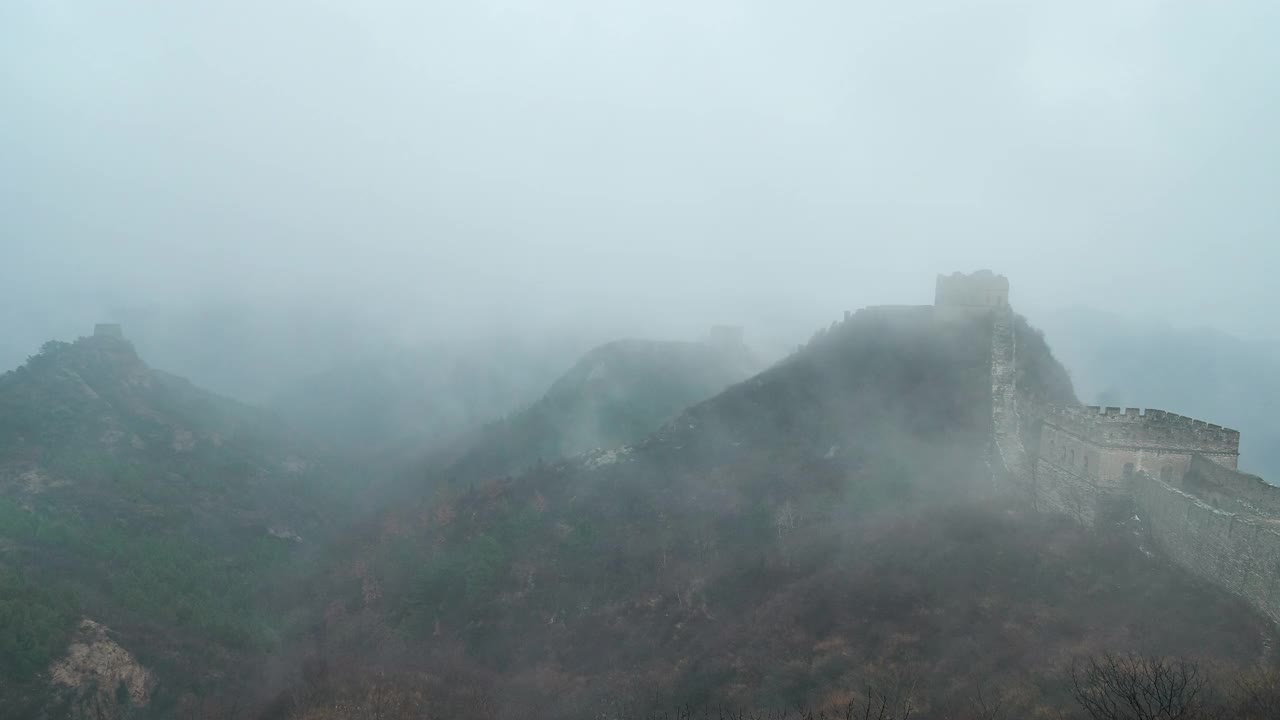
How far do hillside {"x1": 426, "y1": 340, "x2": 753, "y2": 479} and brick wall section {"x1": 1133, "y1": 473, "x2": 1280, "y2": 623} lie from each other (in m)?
51.6

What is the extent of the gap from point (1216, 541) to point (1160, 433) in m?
5.39

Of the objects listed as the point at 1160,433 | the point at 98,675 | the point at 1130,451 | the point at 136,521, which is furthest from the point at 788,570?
the point at 136,521

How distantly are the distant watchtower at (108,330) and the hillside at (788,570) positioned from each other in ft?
181

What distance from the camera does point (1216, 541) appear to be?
1991 cm

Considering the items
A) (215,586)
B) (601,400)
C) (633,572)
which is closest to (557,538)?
(633,572)

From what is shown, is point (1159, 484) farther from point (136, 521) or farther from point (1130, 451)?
point (136, 521)

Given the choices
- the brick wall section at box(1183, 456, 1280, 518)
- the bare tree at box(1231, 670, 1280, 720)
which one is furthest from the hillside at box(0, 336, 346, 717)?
the brick wall section at box(1183, 456, 1280, 518)

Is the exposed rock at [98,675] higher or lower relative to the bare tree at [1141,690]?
lower

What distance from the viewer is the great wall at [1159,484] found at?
19.1 meters

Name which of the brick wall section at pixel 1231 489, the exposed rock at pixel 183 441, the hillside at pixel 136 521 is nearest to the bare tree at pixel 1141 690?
the brick wall section at pixel 1231 489

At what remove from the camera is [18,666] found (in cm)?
3130

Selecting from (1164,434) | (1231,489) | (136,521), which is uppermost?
(1164,434)

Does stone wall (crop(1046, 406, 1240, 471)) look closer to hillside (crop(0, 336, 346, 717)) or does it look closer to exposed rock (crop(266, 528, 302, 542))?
hillside (crop(0, 336, 346, 717))

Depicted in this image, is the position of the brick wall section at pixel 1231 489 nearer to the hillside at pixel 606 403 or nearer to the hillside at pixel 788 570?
the hillside at pixel 788 570
